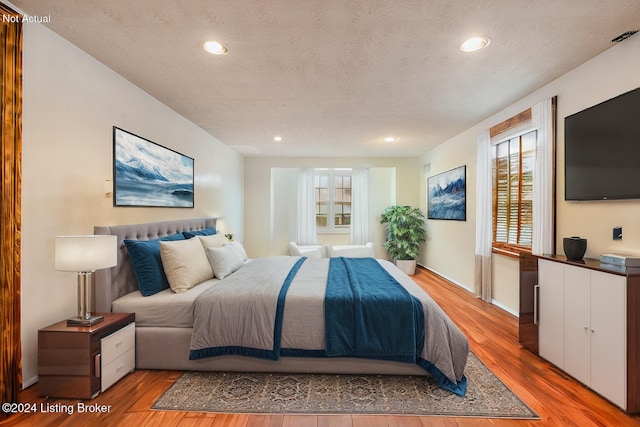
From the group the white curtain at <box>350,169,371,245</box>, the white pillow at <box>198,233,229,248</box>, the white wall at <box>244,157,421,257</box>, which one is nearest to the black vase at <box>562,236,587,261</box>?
the white pillow at <box>198,233,229,248</box>

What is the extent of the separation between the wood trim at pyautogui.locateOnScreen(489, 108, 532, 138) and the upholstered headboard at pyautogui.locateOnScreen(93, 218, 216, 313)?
163 inches

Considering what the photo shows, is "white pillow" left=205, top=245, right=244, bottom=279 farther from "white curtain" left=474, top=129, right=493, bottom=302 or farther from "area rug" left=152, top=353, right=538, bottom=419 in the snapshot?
"white curtain" left=474, top=129, right=493, bottom=302

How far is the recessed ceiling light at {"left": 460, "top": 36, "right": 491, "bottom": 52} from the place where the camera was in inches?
85.1

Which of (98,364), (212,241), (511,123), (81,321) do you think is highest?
(511,123)

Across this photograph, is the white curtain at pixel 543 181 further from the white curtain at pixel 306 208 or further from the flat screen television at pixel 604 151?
the white curtain at pixel 306 208

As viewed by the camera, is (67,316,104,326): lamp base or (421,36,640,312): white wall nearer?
(67,316,104,326): lamp base

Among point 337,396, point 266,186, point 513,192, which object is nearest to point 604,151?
point 513,192

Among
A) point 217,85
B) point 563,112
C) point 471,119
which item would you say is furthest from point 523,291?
point 217,85

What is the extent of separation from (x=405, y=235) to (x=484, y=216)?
232 centimetres

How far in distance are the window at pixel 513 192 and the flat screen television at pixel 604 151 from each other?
796 mm

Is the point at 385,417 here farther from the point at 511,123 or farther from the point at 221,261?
the point at 511,123

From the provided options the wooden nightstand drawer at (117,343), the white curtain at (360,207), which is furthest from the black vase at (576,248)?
the white curtain at (360,207)

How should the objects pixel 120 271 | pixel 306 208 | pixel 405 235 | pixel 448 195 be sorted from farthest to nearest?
pixel 306 208
pixel 405 235
pixel 448 195
pixel 120 271

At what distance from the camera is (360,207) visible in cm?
721
